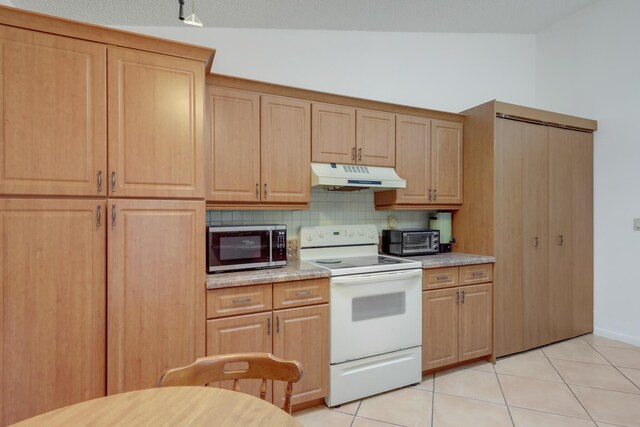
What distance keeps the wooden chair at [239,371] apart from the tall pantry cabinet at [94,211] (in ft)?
2.60

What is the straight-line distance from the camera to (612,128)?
3.29 m

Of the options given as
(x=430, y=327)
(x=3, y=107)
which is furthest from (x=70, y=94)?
(x=430, y=327)

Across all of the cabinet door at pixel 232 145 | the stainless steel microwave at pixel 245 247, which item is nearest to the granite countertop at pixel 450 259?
the stainless steel microwave at pixel 245 247

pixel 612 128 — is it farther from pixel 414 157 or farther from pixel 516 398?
pixel 516 398

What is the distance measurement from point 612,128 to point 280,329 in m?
3.66

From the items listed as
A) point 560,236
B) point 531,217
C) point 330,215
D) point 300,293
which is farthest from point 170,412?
point 560,236

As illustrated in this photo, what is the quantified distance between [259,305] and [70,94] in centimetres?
148

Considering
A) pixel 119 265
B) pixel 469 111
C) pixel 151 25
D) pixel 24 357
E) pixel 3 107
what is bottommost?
pixel 24 357

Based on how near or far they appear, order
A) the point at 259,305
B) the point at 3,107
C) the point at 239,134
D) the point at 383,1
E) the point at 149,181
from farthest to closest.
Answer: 1. the point at 383,1
2. the point at 239,134
3. the point at 259,305
4. the point at 149,181
5. the point at 3,107

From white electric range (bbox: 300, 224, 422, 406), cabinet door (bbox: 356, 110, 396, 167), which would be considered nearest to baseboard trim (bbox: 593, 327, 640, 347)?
white electric range (bbox: 300, 224, 422, 406)

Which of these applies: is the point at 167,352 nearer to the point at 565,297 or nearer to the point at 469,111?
the point at 469,111

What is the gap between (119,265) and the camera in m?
1.74

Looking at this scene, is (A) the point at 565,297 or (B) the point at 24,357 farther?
(A) the point at 565,297

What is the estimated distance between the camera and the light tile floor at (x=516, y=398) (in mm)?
2076
